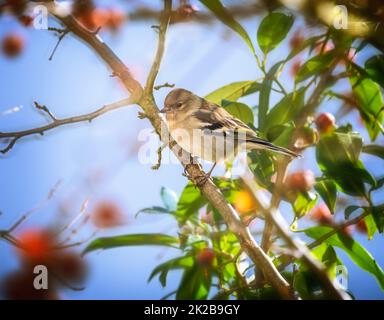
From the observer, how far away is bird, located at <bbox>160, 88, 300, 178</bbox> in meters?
1.81

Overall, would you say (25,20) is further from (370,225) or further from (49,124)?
(370,225)

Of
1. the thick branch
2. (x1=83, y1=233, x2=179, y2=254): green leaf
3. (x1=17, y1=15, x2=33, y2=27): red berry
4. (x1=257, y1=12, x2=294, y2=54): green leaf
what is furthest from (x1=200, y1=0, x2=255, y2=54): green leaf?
(x1=83, y1=233, x2=179, y2=254): green leaf

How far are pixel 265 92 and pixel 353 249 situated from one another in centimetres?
61

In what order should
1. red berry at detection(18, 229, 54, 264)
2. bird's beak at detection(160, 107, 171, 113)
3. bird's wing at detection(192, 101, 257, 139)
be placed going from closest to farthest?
red berry at detection(18, 229, 54, 264), bird's wing at detection(192, 101, 257, 139), bird's beak at detection(160, 107, 171, 113)

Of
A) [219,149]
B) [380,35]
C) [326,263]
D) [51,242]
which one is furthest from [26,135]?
[380,35]

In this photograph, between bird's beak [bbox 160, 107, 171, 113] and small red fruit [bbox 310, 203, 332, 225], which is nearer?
small red fruit [bbox 310, 203, 332, 225]

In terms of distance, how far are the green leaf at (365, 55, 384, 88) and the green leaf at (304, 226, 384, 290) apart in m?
0.55

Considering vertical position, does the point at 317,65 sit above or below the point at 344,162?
above

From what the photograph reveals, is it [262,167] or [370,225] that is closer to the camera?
[370,225]

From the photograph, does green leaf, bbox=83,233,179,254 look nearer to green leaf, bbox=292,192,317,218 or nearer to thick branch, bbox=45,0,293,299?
thick branch, bbox=45,0,293,299

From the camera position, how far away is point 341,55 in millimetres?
1553

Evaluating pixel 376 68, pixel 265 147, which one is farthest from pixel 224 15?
pixel 376 68

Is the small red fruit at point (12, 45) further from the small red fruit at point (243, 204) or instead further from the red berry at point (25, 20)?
the small red fruit at point (243, 204)

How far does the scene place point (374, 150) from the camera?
156 cm
